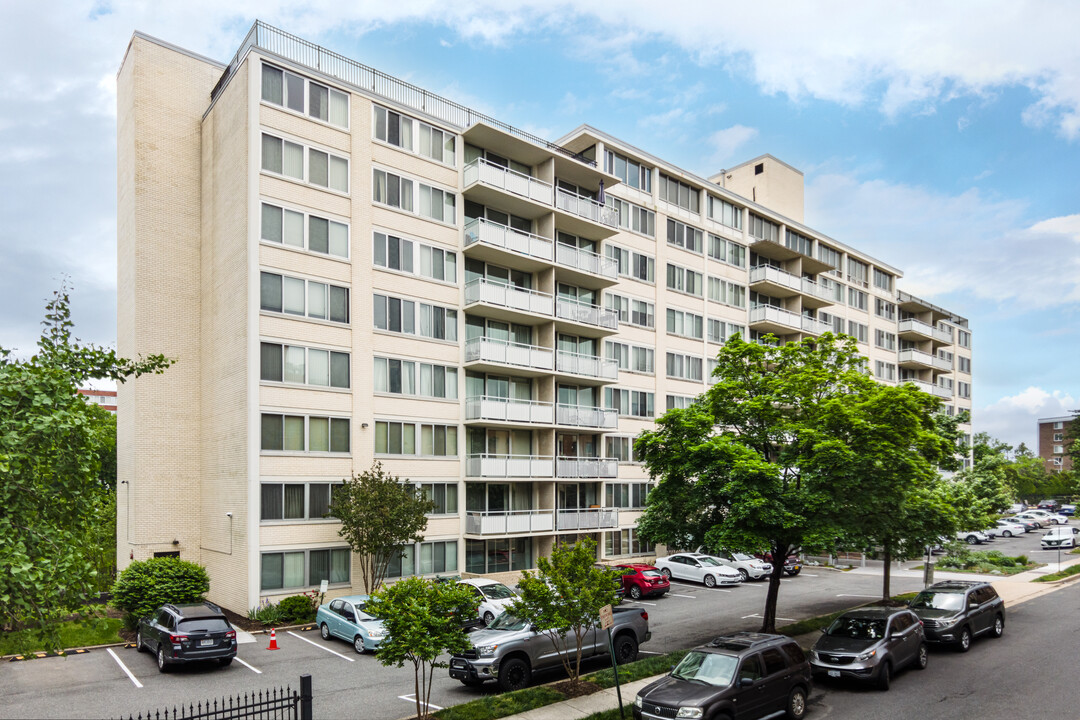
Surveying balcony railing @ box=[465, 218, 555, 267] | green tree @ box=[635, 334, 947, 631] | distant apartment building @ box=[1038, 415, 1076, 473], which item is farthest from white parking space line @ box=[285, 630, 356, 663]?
distant apartment building @ box=[1038, 415, 1076, 473]

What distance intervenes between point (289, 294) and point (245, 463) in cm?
655

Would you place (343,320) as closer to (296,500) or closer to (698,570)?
(296,500)

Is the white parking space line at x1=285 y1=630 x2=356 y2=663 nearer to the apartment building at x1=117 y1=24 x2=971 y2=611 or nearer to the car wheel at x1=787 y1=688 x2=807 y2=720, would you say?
the apartment building at x1=117 y1=24 x2=971 y2=611

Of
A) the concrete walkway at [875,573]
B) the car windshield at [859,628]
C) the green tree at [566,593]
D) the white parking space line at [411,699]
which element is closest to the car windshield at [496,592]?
the white parking space line at [411,699]

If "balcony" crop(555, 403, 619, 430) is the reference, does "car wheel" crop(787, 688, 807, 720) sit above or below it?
below

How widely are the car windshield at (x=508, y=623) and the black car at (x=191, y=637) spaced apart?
7.04 metres

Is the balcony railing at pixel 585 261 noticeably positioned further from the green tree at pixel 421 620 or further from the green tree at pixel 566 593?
the green tree at pixel 421 620

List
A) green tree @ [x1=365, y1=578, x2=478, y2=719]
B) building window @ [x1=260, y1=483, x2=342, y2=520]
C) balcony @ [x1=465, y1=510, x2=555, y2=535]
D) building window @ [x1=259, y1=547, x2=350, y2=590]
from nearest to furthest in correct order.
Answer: green tree @ [x1=365, y1=578, x2=478, y2=719] → building window @ [x1=259, y1=547, x2=350, y2=590] → building window @ [x1=260, y1=483, x2=342, y2=520] → balcony @ [x1=465, y1=510, x2=555, y2=535]

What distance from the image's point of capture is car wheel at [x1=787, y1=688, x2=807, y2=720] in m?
15.2

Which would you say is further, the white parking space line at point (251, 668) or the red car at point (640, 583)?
the red car at point (640, 583)

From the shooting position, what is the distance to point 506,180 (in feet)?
112

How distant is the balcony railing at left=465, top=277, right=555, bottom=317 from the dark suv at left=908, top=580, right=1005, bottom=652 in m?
19.3

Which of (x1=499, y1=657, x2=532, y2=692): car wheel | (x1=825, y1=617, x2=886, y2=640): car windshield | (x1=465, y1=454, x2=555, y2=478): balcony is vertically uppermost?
(x1=465, y1=454, x2=555, y2=478): balcony

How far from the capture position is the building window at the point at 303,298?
28.0m
